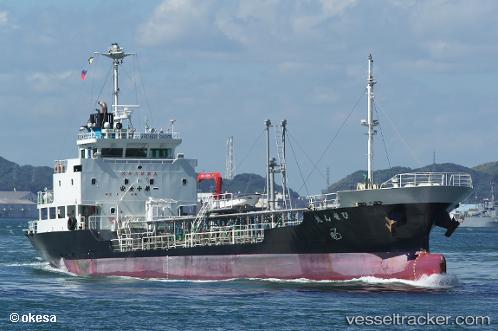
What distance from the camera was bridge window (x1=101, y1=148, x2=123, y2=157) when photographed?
211ft

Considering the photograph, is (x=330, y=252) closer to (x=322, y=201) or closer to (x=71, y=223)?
(x=322, y=201)

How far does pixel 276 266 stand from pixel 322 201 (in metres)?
3.63

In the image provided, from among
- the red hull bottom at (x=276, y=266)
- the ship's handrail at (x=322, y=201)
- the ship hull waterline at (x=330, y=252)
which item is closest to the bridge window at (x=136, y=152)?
the red hull bottom at (x=276, y=266)

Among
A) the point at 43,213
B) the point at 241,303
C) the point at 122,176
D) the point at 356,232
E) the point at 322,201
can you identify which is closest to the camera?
the point at 241,303

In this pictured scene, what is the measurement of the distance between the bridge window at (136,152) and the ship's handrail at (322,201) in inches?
504

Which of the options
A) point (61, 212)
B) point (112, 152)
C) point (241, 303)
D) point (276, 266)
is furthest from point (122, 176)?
point (241, 303)

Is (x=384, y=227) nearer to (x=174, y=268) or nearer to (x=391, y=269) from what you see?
(x=391, y=269)

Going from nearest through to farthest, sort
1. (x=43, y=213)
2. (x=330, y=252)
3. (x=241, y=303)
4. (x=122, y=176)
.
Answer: (x=241, y=303), (x=330, y=252), (x=122, y=176), (x=43, y=213)

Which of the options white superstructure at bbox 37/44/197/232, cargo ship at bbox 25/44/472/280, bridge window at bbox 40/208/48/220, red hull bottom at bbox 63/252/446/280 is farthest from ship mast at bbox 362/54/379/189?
bridge window at bbox 40/208/48/220

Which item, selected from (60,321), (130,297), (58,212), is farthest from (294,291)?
(58,212)

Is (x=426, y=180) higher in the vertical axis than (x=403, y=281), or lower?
higher

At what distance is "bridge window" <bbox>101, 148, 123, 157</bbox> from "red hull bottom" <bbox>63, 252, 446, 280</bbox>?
6006 millimetres

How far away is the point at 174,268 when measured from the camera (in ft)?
191

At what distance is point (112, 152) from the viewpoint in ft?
211
